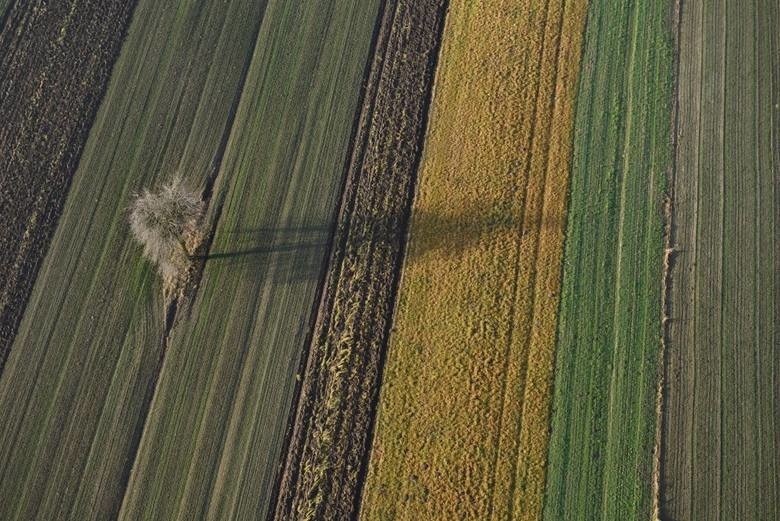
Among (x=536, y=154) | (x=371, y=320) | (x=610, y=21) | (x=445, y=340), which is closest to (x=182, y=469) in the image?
(x=371, y=320)

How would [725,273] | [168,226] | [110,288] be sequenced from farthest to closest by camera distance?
[110,288] < [168,226] < [725,273]

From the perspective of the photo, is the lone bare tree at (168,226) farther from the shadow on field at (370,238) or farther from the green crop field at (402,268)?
the shadow on field at (370,238)

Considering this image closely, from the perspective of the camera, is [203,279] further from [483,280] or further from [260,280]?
[483,280]

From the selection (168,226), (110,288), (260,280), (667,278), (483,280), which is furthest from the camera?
(110,288)

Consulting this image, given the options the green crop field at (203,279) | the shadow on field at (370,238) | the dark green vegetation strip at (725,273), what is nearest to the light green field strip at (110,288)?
the green crop field at (203,279)

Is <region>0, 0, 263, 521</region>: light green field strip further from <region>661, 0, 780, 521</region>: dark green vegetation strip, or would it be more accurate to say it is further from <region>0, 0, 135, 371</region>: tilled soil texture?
Answer: <region>661, 0, 780, 521</region>: dark green vegetation strip

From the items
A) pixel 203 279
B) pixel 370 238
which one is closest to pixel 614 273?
pixel 370 238

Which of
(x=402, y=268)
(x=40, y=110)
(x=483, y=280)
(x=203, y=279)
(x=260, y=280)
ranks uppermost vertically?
(x=40, y=110)
